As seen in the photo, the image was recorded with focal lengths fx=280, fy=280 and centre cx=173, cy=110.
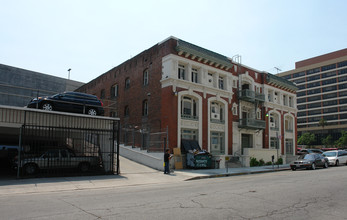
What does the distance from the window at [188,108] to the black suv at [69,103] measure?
7.59m

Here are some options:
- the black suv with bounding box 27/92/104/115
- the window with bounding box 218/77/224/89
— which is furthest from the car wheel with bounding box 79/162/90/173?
the window with bounding box 218/77/224/89

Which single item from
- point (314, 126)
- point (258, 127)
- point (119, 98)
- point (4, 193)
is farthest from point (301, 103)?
point (4, 193)

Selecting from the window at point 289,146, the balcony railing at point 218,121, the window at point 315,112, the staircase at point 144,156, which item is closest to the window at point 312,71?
the window at point 315,112

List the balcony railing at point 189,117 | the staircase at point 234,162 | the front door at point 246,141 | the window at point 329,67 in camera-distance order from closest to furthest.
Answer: the balcony railing at point 189,117, the staircase at point 234,162, the front door at point 246,141, the window at point 329,67

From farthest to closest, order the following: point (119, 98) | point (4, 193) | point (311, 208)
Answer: point (119, 98)
point (4, 193)
point (311, 208)

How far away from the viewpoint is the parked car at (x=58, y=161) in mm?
14812

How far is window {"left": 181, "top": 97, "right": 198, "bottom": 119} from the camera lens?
24.8 metres

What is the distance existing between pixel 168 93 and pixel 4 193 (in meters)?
15.0

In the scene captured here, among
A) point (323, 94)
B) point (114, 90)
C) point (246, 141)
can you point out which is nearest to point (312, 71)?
point (323, 94)

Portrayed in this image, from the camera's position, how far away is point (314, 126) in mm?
93562

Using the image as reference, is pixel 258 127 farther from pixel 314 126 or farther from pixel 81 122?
pixel 314 126

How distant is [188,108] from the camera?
83.3 feet

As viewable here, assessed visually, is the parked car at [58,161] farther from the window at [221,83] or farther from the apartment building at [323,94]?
the apartment building at [323,94]

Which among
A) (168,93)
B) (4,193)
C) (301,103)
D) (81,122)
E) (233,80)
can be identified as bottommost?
(4,193)
